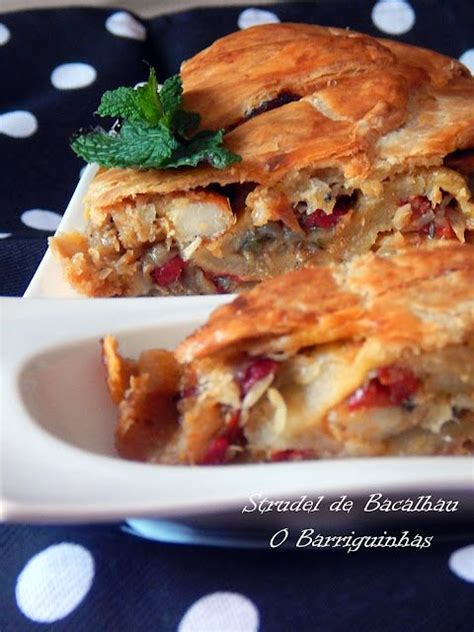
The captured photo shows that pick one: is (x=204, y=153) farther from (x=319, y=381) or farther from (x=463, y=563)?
(x=463, y=563)

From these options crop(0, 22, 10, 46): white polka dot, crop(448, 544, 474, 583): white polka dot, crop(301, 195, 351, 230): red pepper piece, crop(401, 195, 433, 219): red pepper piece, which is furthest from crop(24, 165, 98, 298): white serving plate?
crop(0, 22, 10, 46): white polka dot

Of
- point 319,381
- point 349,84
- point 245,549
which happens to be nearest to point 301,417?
point 319,381

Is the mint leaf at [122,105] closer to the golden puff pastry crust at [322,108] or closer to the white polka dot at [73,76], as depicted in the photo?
the golden puff pastry crust at [322,108]

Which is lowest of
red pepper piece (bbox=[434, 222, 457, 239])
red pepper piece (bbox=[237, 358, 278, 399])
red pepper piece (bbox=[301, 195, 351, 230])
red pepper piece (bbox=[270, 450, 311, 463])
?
red pepper piece (bbox=[434, 222, 457, 239])

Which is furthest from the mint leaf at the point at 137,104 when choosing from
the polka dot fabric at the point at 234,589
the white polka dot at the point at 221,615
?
the white polka dot at the point at 221,615

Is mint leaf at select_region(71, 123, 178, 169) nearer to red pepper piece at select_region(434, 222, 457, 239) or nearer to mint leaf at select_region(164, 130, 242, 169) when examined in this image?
mint leaf at select_region(164, 130, 242, 169)

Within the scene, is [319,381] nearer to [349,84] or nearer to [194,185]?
[194,185]
